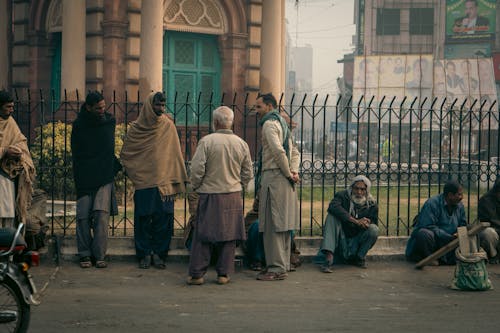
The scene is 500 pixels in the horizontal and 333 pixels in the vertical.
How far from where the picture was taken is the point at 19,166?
8.52 meters

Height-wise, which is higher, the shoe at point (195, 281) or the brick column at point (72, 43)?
the brick column at point (72, 43)

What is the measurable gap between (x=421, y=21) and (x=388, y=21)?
250 cm

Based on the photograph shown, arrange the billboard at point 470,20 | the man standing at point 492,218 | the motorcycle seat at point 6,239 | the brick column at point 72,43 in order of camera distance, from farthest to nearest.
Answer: the billboard at point 470,20 → the brick column at point 72,43 → the man standing at point 492,218 → the motorcycle seat at point 6,239

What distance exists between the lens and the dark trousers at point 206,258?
8578mm

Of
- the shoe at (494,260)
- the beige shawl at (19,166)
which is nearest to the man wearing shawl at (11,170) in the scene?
the beige shawl at (19,166)

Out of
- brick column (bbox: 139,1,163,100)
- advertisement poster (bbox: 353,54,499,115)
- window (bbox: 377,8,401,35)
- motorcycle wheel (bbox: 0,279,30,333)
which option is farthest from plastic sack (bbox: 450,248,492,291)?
window (bbox: 377,8,401,35)

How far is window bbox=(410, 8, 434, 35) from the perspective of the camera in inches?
2283

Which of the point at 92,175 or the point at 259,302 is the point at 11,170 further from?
the point at 259,302

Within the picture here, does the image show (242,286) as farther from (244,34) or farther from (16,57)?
(16,57)

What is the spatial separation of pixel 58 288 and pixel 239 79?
11.9 metres

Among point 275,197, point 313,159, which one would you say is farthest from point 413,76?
point 275,197

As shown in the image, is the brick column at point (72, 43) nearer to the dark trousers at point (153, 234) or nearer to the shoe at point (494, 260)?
the dark trousers at point (153, 234)

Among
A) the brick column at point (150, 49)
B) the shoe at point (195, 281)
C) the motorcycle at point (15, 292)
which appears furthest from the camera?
the brick column at point (150, 49)

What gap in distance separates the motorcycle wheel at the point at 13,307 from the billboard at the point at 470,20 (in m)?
51.6
